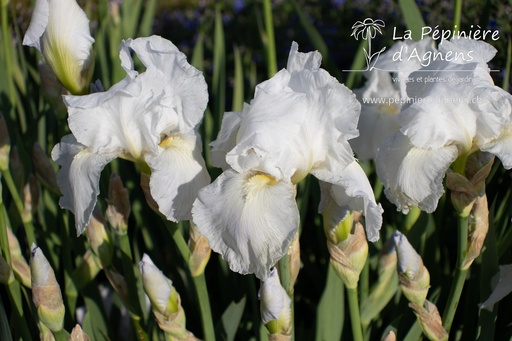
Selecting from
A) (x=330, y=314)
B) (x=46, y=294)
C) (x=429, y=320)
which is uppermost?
(x=46, y=294)

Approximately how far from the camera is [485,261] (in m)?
1.47

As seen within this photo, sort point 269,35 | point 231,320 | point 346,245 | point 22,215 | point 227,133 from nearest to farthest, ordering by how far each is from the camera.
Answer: point 227,133, point 346,245, point 231,320, point 22,215, point 269,35

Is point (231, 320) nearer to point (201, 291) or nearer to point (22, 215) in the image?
point (201, 291)

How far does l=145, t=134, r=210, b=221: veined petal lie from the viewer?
1.14 m

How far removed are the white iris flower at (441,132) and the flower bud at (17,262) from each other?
32.2 inches

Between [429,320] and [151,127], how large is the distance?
0.66 meters

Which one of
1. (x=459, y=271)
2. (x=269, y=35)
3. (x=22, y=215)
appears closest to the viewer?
(x=459, y=271)

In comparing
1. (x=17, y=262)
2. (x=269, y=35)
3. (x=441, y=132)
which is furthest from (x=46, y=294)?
(x=269, y=35)

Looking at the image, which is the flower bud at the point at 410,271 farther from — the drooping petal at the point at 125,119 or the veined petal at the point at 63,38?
the veined petal at the point at 63,38

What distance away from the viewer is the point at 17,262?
1498 mm

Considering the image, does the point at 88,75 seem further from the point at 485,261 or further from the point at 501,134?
the point at 485,261

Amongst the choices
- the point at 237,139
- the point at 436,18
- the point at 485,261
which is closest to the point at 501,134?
the point at 485,261

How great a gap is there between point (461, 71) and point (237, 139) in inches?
17.9

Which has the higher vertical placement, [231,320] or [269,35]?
[269,35]
